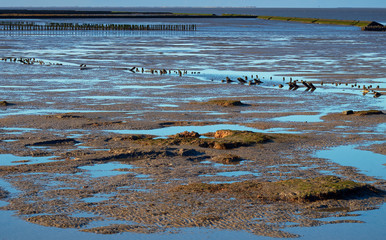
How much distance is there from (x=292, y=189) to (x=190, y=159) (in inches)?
121

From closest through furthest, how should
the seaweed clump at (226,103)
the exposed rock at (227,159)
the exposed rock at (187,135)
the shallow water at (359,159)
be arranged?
the shallow water at (359,159), the exposed rock at (227,159), the exposed rock at (187,135), the seaweed clump at (226,103)

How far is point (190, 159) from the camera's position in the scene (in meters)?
12.8

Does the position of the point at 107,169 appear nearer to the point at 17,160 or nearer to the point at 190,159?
the point at 190,159

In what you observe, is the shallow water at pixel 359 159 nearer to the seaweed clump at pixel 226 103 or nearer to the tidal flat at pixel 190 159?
the tidal flat at pixel 190 159

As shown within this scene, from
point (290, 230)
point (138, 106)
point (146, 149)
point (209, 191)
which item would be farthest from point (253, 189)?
point (138, 106)

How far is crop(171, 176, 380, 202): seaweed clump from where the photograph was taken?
10.1m

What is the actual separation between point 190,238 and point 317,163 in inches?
195

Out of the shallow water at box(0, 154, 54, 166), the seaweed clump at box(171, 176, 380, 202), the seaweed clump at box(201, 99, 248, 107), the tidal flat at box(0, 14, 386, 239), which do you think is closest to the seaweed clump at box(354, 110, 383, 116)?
the tidal flat at box(0, 14, 386, 239)

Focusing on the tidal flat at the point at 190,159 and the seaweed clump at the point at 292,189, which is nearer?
the tidal flat at the point at 190,159

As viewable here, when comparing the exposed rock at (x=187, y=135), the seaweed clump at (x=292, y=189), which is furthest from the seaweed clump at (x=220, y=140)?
the seaweed clump at (x=292, y=189)

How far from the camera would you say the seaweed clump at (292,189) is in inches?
397

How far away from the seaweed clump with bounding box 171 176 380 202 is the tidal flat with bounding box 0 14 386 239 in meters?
0.02

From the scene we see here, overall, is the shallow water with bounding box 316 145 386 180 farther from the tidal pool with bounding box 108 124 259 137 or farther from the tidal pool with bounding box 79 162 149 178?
the tidal pool with bounding box 79 162 149 178

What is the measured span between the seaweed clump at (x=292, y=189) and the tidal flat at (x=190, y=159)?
0.02 metres
